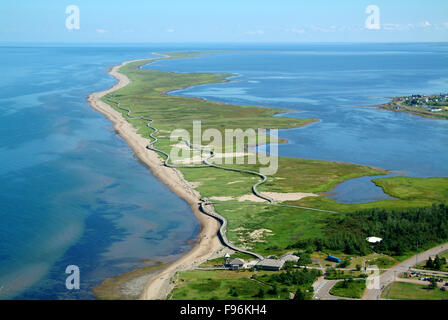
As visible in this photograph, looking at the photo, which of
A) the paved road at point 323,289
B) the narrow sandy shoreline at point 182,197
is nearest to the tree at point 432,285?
the paved road at point 323,289

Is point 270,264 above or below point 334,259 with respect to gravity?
above

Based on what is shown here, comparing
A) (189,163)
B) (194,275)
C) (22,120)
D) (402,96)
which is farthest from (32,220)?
(402,96)

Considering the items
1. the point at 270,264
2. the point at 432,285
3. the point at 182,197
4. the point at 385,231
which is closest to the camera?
the point at 432,285

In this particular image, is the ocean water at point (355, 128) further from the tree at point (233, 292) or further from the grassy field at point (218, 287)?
the tree at point (233, 292)

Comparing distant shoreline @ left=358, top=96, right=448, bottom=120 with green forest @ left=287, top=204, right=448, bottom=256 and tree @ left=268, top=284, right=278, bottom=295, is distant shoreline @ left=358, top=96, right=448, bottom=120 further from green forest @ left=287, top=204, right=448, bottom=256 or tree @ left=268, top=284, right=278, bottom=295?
tree @ left=268, top=284, right=278, bottom=295

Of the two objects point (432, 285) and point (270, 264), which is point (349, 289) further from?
point (270, 264)

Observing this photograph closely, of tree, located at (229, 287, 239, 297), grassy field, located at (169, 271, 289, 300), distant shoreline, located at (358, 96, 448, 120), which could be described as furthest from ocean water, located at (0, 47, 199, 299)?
distant shoreline, located at (358, 96, 448, 120)

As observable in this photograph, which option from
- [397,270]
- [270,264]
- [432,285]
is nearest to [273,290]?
[270,264]
